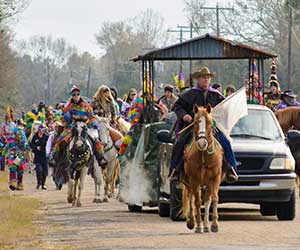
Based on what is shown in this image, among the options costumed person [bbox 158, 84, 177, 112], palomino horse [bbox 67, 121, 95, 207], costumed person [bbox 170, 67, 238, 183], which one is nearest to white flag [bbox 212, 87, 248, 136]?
costumed person [bbox 170, 67, 238, 183]

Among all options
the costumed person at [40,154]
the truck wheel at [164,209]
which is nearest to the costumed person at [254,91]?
the truck wheel at [164,209]

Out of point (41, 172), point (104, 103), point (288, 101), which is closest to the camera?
point (104, 103)

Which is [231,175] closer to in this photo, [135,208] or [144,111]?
[135,208]

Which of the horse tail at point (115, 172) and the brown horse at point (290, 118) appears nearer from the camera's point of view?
the brown horse at point (290, 118)

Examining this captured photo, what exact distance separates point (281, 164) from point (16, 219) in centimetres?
439

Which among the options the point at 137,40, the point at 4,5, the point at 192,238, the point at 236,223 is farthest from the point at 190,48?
the point at 137,40

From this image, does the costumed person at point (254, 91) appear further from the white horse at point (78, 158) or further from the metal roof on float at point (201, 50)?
the white horse at point (78, 158)

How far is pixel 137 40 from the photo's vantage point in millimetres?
145125

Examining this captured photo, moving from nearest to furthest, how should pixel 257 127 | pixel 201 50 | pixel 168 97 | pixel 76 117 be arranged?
pixel 257 127, pixel 201 50, pixel 76 117, pixel 168 97

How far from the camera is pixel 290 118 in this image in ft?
86.8

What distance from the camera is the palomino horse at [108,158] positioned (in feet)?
92.2

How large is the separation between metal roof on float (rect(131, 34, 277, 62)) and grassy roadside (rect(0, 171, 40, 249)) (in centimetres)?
339

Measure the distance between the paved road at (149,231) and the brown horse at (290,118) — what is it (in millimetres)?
2384

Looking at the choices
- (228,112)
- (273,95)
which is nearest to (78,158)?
(273,95)
